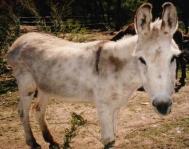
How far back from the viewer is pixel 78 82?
4191 mm

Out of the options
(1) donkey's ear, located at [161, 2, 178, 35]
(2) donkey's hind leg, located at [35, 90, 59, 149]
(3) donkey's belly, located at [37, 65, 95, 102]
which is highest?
(1) donkey's ear, located at [161, 2, 178, 35]

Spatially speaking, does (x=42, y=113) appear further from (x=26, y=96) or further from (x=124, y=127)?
(x=124, y=127)

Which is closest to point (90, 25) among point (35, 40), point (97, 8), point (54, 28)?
point (97, 8)

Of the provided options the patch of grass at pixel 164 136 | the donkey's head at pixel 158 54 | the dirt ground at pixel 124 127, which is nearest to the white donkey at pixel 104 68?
the donkey's head at pixel 158 54

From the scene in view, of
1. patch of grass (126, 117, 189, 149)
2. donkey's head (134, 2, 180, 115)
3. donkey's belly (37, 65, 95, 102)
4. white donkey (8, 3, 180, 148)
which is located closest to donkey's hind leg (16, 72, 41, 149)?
white donkey (8, 3, 180, 148)

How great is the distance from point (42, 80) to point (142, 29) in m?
1.80

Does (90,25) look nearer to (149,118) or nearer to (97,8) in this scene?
(97,8)

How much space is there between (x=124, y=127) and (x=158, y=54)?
284 centimetres

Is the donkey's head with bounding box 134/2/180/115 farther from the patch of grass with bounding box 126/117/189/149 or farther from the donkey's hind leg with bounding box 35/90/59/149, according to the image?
the donkey's hind leg with bounding box 35/90/59/149

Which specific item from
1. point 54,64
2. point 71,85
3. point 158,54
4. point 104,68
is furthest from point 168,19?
point 54,64

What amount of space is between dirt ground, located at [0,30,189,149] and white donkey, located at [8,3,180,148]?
1.54ft

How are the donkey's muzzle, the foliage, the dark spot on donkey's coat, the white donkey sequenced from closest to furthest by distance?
1. the donkey's muzzle
2. the white donkey
3. the dark spot on donkey's coat
4. the foliage

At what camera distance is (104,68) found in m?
3.94

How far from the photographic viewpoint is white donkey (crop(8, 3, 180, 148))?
9.98ft
